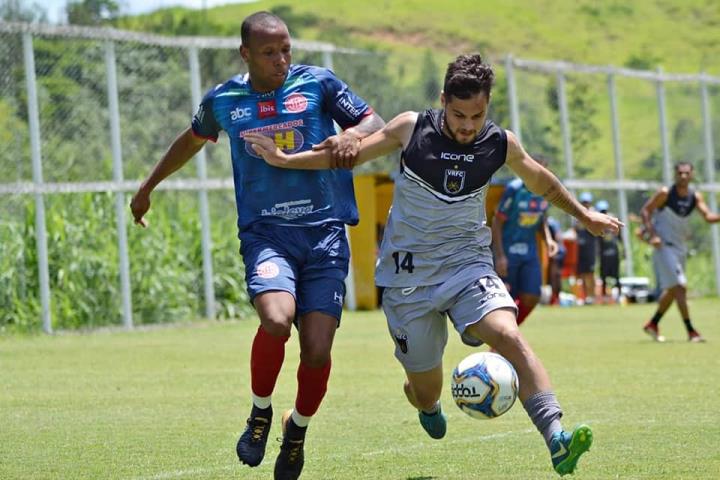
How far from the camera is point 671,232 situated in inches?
770

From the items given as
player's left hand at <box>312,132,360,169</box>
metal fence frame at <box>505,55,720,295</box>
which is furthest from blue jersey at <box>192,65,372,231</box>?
metal fence frame at <box>505,55,720,295</box>

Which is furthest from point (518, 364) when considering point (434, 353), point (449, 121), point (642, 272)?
point (642, 272)

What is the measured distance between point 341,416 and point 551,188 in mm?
3251

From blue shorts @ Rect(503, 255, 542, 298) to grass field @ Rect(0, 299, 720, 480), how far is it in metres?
0.74

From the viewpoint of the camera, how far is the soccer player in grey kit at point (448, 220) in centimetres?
781

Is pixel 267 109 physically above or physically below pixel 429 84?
below

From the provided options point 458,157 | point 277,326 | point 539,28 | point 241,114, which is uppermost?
point 539,28

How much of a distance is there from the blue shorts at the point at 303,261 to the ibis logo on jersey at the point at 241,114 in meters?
0.57

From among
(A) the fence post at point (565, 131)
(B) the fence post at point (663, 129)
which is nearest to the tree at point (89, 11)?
(A) the fence post at point (565, 131)

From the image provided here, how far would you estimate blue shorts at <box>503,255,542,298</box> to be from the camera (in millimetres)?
16578

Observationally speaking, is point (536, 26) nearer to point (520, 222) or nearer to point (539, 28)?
point (539, 28)

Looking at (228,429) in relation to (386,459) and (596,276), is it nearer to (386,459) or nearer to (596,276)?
(386,459)

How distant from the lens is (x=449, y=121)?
311 inches

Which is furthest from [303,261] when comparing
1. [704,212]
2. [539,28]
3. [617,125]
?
[539,28]
